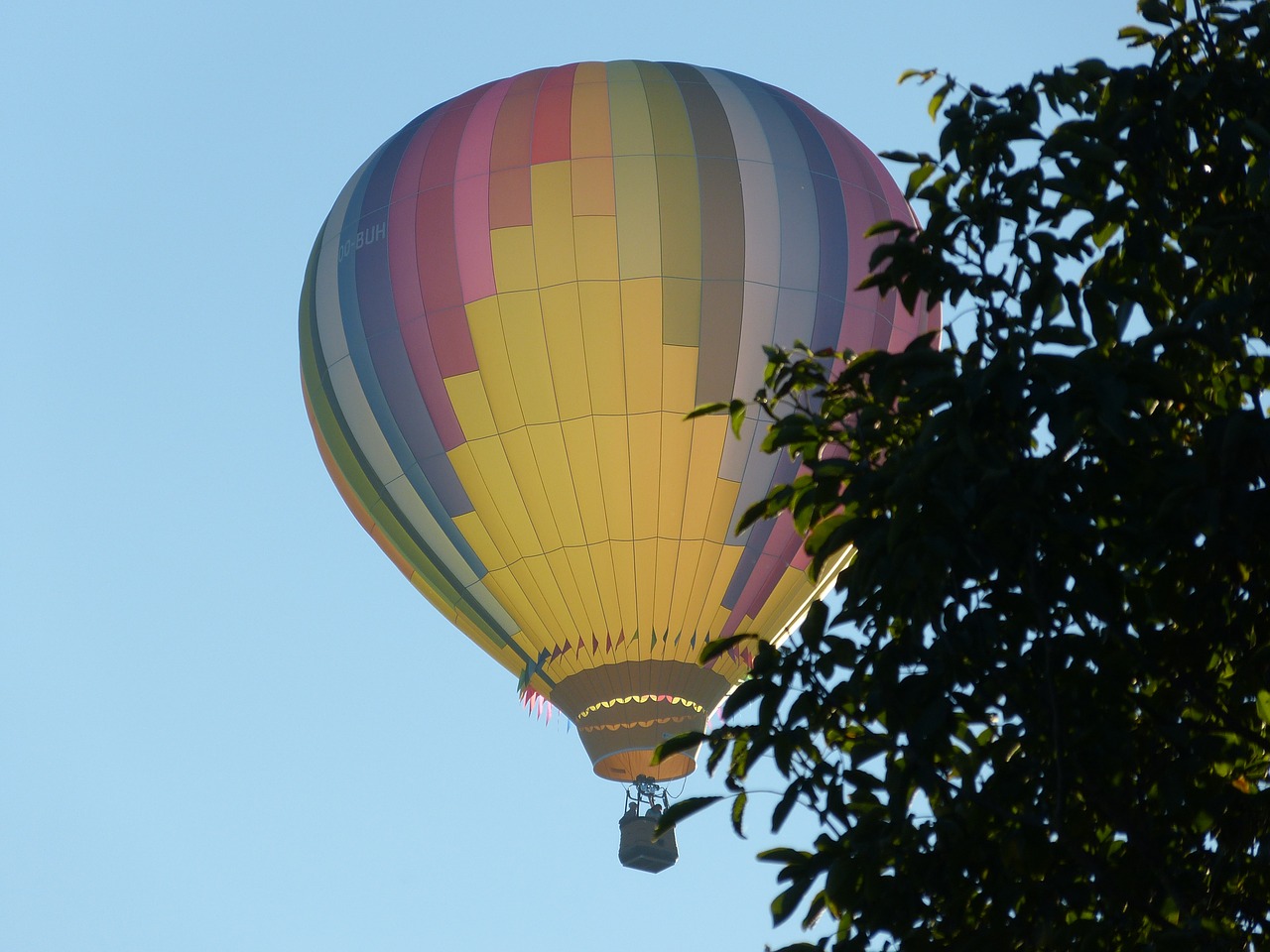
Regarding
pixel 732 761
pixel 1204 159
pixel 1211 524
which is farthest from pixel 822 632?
pixel 1204 159

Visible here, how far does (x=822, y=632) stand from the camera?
671 centimetres

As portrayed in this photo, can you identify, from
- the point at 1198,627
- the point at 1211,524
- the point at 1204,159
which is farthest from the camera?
the point at 1204,159

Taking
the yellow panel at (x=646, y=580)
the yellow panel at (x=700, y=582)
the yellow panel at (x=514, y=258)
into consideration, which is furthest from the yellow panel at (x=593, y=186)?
the yellow panel at (x=700, y=582)

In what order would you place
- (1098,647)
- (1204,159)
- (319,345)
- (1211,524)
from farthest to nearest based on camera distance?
(319,345)
(1204,159)
(1098,647)
(1211,524)

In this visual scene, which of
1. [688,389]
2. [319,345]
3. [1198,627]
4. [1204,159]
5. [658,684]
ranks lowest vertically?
[1198,627]

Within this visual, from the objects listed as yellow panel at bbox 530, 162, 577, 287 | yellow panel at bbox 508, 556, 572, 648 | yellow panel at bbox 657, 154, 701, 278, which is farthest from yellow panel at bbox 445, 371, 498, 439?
yellow panel at bbox 657, 154, 701, 278

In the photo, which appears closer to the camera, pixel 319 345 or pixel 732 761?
pixel 732 761

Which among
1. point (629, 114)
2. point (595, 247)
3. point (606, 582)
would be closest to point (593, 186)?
point (595, 247)

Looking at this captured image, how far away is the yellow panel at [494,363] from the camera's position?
2017 cm

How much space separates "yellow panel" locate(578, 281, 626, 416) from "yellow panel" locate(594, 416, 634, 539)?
0.14 meters

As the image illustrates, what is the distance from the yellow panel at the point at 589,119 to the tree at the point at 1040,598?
14.1m

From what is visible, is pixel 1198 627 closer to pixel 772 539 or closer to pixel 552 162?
pixel 772 539

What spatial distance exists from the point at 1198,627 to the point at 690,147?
14.6m

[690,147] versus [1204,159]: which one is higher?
[690,147]
